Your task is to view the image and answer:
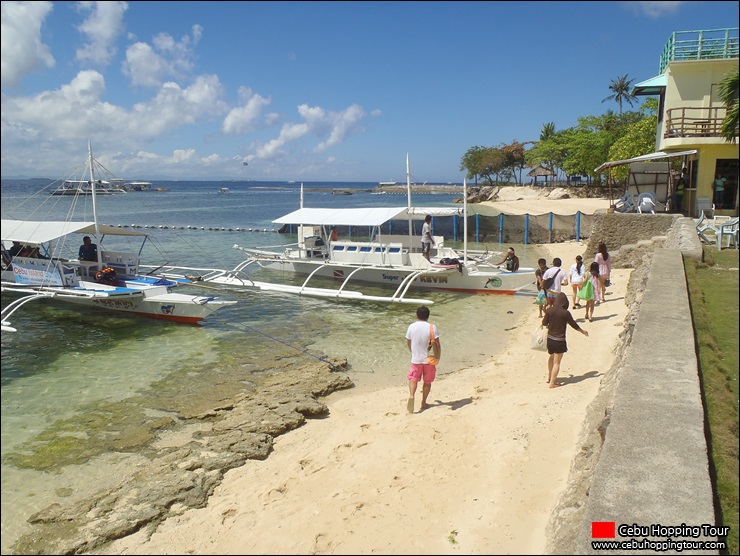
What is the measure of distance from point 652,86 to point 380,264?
565 inches

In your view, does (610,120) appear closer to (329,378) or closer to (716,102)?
(716,102)

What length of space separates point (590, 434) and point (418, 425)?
2768mm

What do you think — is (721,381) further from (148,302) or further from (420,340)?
(148,302)

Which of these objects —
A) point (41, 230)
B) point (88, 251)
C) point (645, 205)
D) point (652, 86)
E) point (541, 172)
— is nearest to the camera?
point (41, 230)

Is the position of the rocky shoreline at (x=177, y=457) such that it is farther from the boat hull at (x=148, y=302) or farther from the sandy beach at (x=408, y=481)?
the boat hull at (x=148, y=302)

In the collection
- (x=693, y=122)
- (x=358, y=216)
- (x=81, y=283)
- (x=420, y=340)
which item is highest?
(x=693, y=122)

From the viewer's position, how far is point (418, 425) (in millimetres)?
7570

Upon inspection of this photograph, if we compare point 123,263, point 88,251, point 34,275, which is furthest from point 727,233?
point 34,275

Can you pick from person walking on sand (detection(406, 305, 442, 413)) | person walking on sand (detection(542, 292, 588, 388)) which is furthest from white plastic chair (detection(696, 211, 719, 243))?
person walking on sand (detection(406, 305, 442, 413))

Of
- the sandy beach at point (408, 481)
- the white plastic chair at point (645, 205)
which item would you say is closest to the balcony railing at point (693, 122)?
the white plastic chair at point (645, 205)

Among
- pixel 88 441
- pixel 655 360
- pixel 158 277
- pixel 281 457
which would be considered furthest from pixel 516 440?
pixel 158 277

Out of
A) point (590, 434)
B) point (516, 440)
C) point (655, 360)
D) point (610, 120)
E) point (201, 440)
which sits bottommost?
point (201, 440)

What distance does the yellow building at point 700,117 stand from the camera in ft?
64.0

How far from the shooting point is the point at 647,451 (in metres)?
3.79
